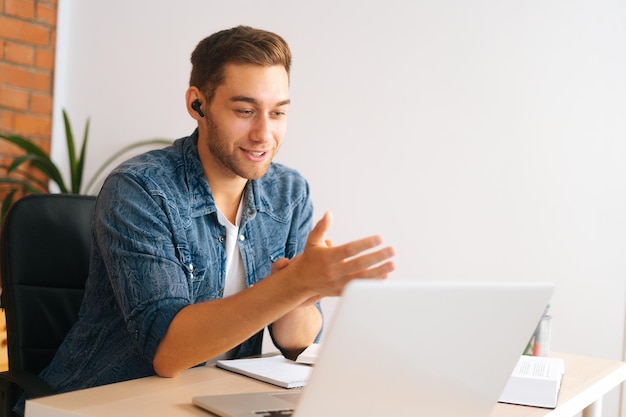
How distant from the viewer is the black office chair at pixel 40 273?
66.9 inches

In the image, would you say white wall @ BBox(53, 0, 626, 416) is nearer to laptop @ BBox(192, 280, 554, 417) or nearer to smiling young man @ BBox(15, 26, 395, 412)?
smiling young man @ BBox(15, 26, 395, 412)

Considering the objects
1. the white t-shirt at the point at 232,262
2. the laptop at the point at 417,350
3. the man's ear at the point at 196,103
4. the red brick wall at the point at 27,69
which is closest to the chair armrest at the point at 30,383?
the white t-shirt at the point at 232,262

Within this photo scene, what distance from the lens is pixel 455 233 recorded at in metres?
2.97

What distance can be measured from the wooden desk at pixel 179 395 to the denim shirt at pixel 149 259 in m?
0.13

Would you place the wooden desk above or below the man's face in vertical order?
below

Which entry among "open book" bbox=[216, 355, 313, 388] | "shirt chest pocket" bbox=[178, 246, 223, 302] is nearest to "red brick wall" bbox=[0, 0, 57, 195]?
"shirt chest pocket" bbox=[178, 246, 223, 302]

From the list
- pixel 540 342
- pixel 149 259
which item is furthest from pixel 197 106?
pixel 540 342

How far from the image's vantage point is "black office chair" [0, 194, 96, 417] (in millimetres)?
1700

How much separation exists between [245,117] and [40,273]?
22.1 inches

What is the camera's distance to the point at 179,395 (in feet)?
4.12

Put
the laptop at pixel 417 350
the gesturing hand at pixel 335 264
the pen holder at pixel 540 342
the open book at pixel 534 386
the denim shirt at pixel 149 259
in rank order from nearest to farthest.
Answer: the laptop at pixel 417 350, the gesturing hand at pixel 335 264, the open book at pixel 534 386, the denim shirt at pixel 149 259, the pen holder at pixel 540 342

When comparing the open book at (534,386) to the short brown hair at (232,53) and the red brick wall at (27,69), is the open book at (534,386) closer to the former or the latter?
the short brown hair at (232,53)

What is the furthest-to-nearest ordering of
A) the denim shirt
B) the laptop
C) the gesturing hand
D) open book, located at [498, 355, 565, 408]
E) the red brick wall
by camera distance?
the red brick wall < the denim shirt < open book, located at [498, 355, 565, 408] < the gesturing hand < the laptop

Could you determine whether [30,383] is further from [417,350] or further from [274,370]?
[417,350]
